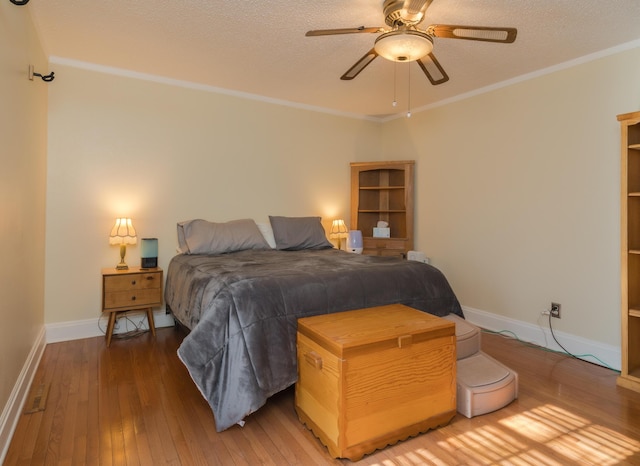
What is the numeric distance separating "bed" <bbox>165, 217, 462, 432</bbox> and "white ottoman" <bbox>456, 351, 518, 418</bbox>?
418 millimetres

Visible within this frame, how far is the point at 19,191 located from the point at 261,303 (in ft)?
4.80

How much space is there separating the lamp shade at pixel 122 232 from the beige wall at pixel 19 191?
1.60 feet

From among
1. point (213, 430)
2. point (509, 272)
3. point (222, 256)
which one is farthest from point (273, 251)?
point (509, 272)

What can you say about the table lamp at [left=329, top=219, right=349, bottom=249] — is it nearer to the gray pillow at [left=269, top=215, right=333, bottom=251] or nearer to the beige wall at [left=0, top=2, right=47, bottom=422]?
the gray pillow at [left=269, top=215, right=333, bottom=251]

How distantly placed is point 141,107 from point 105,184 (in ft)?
2.47

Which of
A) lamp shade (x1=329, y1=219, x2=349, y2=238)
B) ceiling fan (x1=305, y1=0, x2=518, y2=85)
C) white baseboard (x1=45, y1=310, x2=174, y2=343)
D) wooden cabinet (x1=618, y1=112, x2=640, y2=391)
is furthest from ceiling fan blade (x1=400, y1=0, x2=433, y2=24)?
white baseboard (x1=45, y1=310, x2=174, y2=343)

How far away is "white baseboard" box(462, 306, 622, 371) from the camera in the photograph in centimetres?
268

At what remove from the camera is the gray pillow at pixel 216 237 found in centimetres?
324

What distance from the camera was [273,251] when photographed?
→ 3.43 metres

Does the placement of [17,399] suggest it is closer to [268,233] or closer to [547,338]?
[268,233]

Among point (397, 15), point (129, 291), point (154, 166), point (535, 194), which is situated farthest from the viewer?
point (154, 166)

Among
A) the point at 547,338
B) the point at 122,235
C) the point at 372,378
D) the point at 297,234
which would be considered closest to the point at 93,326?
the point at 122,235

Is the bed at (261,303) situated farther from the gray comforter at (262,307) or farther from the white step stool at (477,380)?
the white step stool at (477,380)

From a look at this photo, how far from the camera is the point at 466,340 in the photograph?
2258 mm
